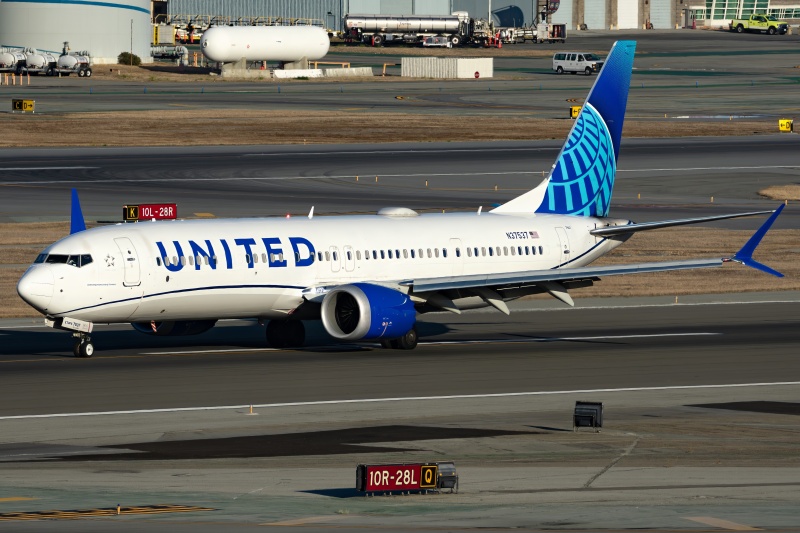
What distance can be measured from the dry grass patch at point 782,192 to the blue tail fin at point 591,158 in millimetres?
37388

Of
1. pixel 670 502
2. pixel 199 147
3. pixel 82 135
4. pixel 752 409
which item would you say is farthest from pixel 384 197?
pixel 670 502

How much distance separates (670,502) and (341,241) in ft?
76.3

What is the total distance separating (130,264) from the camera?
43.4 m

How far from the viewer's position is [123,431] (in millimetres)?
34500

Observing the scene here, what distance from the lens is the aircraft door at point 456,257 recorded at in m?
48.8

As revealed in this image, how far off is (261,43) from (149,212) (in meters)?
110

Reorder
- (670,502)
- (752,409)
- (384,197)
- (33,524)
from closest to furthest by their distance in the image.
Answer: (33,524) < (670,502) < (752,409) < (384,197)

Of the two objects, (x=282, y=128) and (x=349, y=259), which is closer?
(x=349, y=259)

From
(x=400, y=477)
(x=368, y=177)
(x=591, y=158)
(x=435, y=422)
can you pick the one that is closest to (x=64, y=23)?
(x=368, y=177)

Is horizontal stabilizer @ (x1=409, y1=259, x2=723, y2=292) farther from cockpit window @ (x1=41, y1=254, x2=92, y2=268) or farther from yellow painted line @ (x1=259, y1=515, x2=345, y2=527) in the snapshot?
yellow painted line @ (x1=259, y1=515, x2=345, y2=527)

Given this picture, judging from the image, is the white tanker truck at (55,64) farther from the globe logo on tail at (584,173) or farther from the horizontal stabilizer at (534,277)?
the horizontal stabilizer at (534,277)

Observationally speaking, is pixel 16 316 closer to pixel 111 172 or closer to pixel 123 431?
pixel 123 431

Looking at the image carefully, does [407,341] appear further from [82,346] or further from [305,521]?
[305,521]

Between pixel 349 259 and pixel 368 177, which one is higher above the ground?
pixel 368 177
